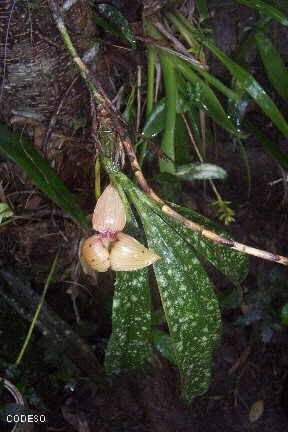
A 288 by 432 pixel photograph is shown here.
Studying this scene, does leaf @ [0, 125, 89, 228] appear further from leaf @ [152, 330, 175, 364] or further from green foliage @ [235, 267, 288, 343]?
green foliage @ [235, 267, 288, 343]

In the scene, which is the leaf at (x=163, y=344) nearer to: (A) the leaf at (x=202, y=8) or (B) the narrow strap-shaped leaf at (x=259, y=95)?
(B) the narrow strap-shaped leaf at (x=259, y=95)

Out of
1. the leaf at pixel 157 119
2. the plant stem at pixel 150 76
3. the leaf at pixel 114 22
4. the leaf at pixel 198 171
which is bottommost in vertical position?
the leaf at pixel 198 171

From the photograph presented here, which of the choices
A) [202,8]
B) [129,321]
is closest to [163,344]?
[129,321]

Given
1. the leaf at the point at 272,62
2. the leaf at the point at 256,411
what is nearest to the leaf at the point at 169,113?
the leaf at the point at 272,62

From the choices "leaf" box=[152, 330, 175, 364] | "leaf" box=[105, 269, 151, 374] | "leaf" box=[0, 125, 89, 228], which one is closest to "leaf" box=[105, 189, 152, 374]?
"leaf" box=[105, 269, 151, 374]

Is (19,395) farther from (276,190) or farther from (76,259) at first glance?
(276,190)

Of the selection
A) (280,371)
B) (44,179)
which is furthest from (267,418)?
(44,179)

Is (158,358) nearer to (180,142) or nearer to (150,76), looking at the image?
(180,142)
